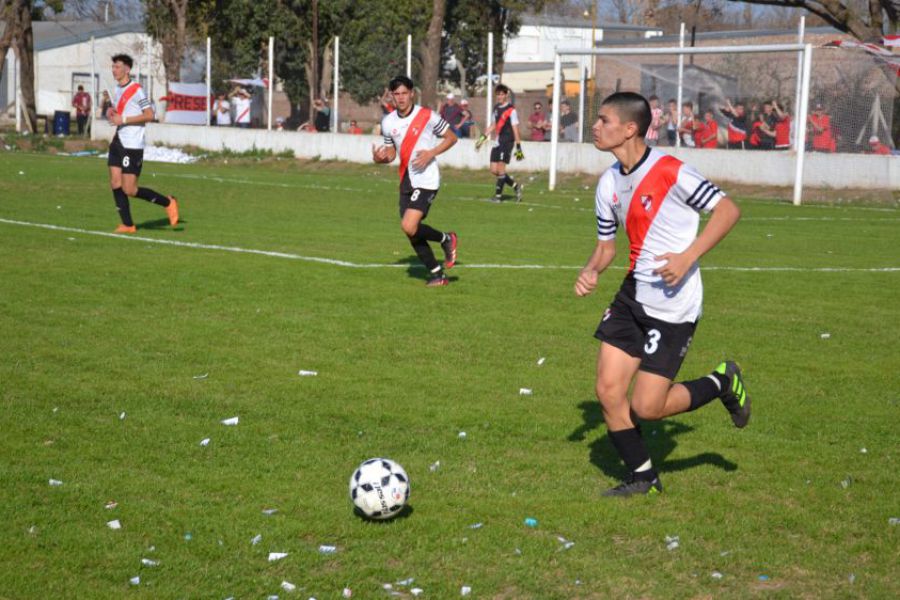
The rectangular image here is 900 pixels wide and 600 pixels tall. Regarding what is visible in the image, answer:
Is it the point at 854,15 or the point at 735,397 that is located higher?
the point at 854,15

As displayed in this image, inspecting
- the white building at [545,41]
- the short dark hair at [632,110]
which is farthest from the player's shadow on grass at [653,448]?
the white building at [545,41]

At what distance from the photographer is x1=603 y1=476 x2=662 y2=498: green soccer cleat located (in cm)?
552

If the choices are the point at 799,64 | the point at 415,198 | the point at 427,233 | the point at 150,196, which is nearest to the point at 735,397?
the point at 427,233

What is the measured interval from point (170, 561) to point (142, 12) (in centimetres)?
6226

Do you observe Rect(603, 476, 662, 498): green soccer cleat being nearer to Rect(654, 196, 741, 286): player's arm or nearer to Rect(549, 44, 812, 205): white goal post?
Rect(654, 196, 741, 286): player's arm

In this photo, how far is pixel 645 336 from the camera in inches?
218

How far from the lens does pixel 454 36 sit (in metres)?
56.0

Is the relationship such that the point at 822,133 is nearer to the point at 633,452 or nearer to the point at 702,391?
the point at 702,391

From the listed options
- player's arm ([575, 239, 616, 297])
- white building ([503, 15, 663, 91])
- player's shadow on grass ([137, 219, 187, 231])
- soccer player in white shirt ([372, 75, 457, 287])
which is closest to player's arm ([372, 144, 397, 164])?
soccer player in white shirt ([372, 75, 457, 287])

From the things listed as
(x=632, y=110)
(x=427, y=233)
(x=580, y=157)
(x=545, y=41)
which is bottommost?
(x=427, y=233)

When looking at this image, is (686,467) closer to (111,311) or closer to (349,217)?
(111,311)

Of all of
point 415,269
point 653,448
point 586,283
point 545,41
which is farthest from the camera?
point 545,41

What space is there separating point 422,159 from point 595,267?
20.2 ft

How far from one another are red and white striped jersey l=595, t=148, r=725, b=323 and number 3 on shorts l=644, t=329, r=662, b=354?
0.07 m
